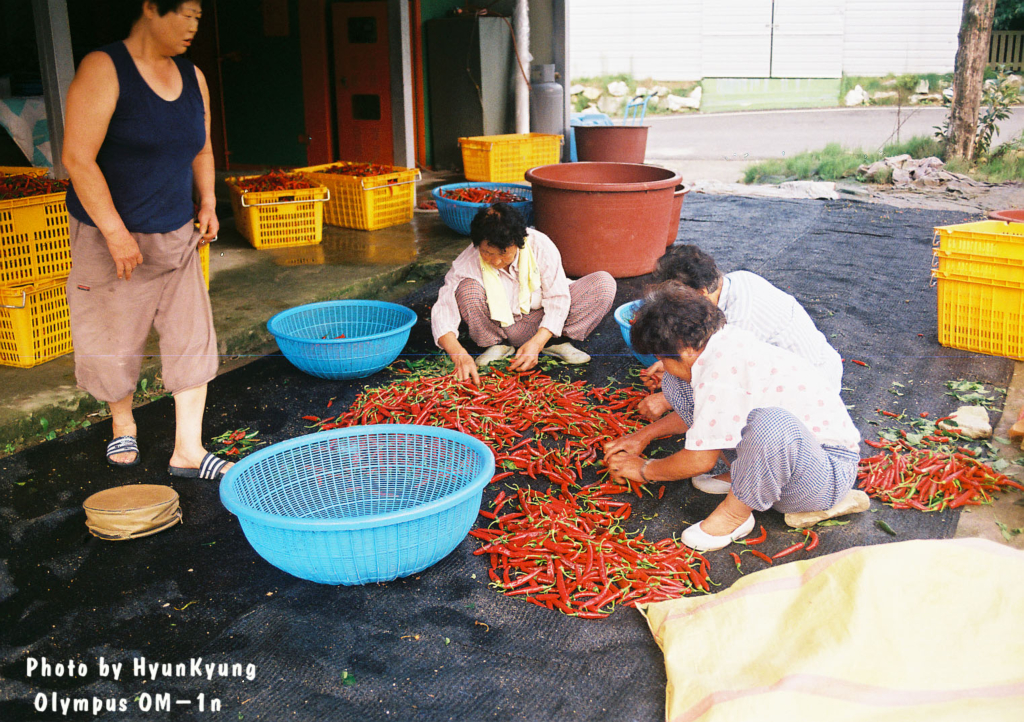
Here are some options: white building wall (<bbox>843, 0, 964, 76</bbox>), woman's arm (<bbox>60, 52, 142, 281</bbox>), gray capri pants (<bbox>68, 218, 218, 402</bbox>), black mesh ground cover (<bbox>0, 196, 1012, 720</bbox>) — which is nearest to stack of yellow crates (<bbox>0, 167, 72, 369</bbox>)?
black mesh ground cover (<bbox>0, 196, 1012, 720</bbox>)

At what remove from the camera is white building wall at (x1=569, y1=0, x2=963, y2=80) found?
1903 centimetres

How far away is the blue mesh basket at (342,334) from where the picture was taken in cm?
396

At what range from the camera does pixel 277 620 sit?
238 centimetres

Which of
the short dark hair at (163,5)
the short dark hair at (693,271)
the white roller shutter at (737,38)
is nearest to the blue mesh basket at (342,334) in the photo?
the short dark hair at (693,271)

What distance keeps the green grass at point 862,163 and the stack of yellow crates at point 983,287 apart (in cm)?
617

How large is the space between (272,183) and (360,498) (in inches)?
156

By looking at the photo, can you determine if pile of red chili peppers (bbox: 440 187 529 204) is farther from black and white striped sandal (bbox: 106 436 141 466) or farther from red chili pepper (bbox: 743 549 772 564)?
red chili pepper (bbox: 743 549 772 564)

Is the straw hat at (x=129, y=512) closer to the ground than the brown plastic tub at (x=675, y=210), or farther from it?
closer to the ground

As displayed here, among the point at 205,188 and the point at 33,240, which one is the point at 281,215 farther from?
the point at 205,188

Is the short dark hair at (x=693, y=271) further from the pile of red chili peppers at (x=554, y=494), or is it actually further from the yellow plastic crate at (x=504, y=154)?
the yellow plastic crate at (x=504, y=154)

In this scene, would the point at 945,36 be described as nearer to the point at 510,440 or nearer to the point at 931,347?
the point at 931,347

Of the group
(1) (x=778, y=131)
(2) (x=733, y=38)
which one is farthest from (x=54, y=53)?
(2) (x=733, y=38)

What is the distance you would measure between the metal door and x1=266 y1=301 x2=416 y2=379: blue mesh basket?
15.8ft

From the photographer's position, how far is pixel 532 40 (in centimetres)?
1020
